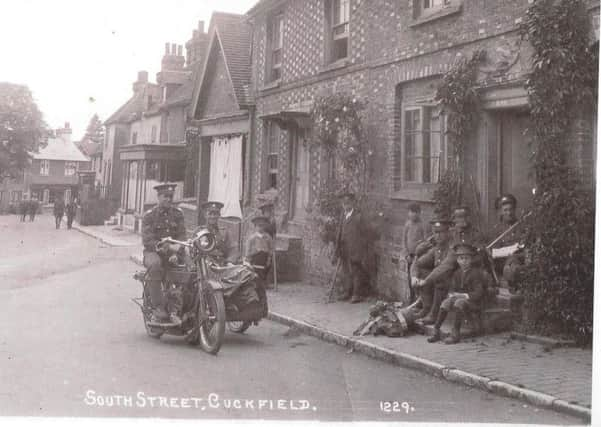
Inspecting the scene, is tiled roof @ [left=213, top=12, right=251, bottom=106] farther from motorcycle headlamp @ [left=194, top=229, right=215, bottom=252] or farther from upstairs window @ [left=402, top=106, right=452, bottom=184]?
motorcycle headlamp @ [left=194, top=229, right=215, bottom=252]

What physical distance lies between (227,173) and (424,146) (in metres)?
8.41

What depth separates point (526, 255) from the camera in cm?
726

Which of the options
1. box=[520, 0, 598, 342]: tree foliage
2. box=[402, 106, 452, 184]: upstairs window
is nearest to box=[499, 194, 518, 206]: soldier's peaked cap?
box=[520, 0, 598, 342]: tree foliage

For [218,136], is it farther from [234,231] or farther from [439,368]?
[439,368]

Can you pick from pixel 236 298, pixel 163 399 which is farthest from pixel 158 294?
pixel 163 399

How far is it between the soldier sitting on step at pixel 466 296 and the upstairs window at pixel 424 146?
218 centimetres

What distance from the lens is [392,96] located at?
10.3 metres

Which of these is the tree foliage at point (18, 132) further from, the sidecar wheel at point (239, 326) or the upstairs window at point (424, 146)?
the upstairs window at point (424, 146)

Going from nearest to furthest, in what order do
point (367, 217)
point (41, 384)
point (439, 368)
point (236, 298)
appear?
point (41, 384) < point (439, 368) < point (236, 298) < point (367, 217)

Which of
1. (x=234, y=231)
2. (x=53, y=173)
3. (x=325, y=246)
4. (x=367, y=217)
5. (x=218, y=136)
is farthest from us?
(x=53, y=173)

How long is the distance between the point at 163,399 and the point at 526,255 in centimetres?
451

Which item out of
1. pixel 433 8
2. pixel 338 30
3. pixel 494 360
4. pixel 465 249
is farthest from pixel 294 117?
pixel 494 360

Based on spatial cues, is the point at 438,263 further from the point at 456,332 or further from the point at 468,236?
the point at 456,332

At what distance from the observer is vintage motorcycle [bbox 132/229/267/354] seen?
22.0 ft
